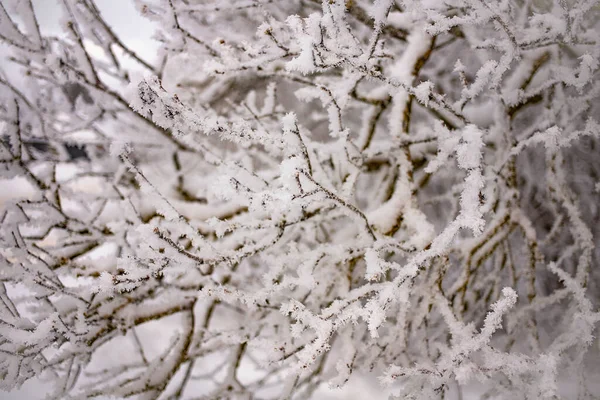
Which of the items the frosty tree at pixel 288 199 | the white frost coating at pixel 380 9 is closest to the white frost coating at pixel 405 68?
the frosty tree at pixel 288 199

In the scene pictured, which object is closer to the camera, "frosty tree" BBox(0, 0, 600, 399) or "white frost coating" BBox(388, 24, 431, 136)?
"frosty tree" BBox(0, 0, 600, 399)

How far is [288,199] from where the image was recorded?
1.29 meters

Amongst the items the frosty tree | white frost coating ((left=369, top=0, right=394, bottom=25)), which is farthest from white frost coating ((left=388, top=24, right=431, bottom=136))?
white frost coating ((left=369, top=0, right=394, bottom=25))

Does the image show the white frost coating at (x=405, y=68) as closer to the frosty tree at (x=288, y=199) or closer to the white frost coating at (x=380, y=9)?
the frosty tree at (x=288, y=199)

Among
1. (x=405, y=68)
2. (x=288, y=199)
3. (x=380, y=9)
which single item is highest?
(x=405, y=68)

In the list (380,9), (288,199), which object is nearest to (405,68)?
(380,9)

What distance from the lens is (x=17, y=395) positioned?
4660 mm

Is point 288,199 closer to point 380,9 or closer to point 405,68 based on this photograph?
point 380,9

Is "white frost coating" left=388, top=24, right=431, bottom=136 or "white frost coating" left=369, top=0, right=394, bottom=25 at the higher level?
"white frost coating" left=388, top=24, right=431, bottom=136

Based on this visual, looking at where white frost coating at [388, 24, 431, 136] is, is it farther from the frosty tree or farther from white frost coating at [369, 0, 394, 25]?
white frost coating at [369, 0, 394, 25]

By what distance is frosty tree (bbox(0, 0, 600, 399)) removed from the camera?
57.8 inches

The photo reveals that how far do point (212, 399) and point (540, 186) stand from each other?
3.52m

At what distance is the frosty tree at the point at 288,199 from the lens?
147 cm

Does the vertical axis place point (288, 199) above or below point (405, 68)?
below
